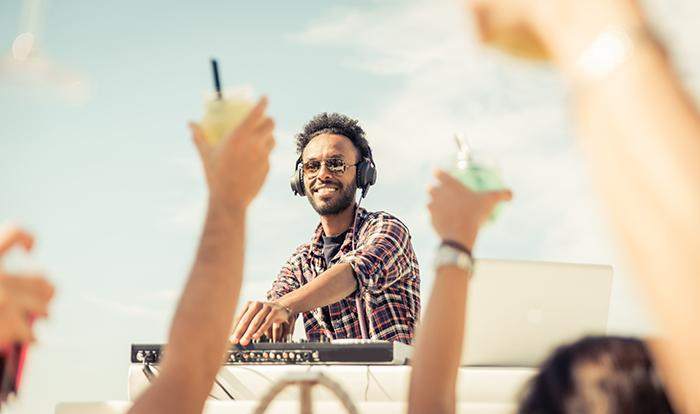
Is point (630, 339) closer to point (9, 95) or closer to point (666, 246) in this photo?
point (666, 246)

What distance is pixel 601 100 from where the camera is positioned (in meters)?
0.62

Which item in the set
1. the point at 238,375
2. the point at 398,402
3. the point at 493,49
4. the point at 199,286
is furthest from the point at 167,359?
the point at 238,375

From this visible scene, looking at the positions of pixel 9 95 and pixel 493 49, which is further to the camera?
pixel 9 95

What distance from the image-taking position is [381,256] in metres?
4.26

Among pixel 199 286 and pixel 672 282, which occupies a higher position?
pixel 199 286

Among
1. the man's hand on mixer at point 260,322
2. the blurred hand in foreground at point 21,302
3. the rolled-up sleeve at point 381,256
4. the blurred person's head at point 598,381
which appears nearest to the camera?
the blurred person's head at point 598,381

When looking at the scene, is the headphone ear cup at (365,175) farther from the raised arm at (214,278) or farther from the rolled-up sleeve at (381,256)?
the raised arm at (214,278)

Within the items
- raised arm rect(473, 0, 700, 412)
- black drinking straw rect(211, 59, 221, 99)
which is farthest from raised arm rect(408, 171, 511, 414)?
raised arm rect(473, 0, 700, 412)

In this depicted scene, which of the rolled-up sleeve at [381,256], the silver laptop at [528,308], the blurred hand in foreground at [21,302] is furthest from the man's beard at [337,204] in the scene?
the blurred hand in foreground at [21,302]

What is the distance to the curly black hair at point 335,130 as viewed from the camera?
5.32m

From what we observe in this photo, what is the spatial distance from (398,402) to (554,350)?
66.8 inches

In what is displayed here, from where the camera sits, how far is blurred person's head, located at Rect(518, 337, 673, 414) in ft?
3.02

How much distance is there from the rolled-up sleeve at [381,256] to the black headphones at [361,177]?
1.45 feet

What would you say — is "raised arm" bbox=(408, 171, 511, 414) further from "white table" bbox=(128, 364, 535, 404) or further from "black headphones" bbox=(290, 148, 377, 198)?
"black headphones" bbox=(290, 148, 377, 198)
